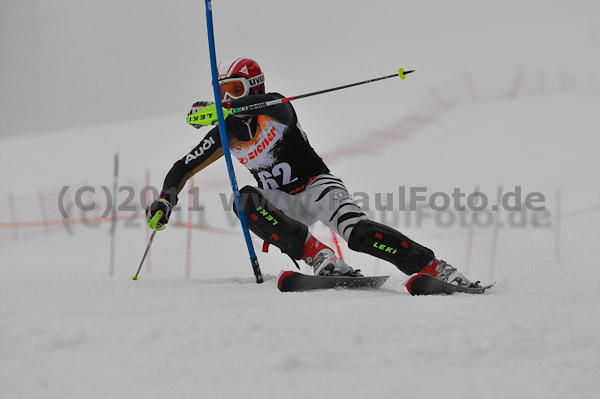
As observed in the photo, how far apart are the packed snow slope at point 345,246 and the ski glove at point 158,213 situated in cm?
38

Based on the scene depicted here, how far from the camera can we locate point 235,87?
3070mm

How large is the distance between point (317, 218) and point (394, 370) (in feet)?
5.91

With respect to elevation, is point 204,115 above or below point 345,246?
above

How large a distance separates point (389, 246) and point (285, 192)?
2.23ft

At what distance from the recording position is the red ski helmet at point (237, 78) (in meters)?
3.05

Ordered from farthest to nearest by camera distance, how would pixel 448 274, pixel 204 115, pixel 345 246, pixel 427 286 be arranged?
pixel 345 246, pixel 204 115, pixel 448 274, pixel 427 286

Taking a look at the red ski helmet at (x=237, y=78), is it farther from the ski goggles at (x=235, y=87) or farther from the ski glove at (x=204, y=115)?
the ski glove at (x=204, y=115)

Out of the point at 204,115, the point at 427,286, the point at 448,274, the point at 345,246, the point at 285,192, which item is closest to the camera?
the point at 427,286

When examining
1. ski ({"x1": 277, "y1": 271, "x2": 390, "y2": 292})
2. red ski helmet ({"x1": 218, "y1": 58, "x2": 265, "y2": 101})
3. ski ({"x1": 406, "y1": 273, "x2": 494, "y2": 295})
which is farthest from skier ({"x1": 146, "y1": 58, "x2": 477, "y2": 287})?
ski ({"x1": 406, "y1": 273, "x2": 494, "y2": 295})

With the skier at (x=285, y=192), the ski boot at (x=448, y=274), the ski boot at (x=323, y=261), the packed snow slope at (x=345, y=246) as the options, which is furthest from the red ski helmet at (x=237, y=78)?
the ski boot at (x=448, y=274)

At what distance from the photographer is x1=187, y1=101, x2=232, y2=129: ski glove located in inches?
115

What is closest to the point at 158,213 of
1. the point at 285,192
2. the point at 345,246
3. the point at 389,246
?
the point at 285,192

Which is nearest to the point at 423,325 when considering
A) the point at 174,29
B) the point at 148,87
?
the point at 148,87

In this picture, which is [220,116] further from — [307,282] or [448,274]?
[448,274]
